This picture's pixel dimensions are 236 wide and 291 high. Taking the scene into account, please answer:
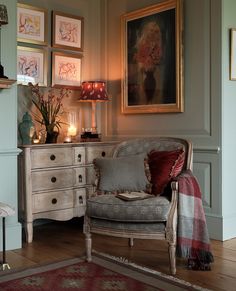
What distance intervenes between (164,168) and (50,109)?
162cm

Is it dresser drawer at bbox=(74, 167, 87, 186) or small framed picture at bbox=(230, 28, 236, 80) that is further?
dresser drawer at bbox=(74, 167, 87, 186)

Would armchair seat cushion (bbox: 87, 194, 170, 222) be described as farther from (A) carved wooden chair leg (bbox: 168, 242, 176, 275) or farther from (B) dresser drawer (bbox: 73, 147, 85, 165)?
(B) dresser drawer (bbox: 73, 147, 85, 165)

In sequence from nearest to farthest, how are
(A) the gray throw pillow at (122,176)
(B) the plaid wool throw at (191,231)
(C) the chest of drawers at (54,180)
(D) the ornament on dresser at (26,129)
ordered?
1. (B) the plaid wool throw at (191,231)
2. (A) the gray throw pillow at (122,176)
3. (C) the chest of drawers at (54,180)
4. (D) the ornament on dresser at (26,129)

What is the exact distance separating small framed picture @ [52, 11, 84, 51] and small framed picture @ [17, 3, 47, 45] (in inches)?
4.9

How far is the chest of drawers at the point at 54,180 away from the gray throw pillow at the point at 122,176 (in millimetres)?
428

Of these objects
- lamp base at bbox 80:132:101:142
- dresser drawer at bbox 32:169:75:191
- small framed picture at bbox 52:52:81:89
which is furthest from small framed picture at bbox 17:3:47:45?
dresser drawer at bbox 32:169:75:191

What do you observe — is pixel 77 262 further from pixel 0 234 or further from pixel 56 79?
pixel 56 79

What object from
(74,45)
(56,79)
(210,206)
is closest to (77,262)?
(210,206)

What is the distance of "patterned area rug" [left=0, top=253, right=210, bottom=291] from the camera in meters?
2.43

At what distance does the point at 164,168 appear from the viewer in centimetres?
292

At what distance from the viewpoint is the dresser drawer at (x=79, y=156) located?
12.4ft

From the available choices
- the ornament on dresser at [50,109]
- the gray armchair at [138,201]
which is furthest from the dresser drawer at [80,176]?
the gray armchair at [138,201]

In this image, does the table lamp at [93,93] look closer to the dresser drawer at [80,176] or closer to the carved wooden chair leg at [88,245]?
the dresser drawer at [80,176]

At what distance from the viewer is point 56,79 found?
13.7 feet
